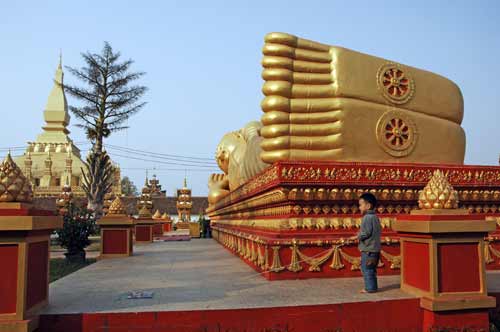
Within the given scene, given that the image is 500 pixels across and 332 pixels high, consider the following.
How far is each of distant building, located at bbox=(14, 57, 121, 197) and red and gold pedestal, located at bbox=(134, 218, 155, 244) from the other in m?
27.9

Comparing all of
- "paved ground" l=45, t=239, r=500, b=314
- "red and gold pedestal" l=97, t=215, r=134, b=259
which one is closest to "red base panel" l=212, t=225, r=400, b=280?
"paved ground" l=45, t=239, r=500, b=314

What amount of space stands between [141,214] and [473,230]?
592 inches

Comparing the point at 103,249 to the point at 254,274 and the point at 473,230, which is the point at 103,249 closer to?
the point at 254,274

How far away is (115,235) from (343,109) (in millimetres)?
6519

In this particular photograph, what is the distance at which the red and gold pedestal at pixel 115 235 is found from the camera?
36.5 feet

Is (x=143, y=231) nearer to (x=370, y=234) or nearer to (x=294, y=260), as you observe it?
(x=294, y=260)

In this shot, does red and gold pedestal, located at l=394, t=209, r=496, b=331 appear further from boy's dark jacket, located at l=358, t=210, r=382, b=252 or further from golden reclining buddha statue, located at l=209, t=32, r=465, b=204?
golden reclining buddha statue, located at l=209, t=32, r=465, b=204

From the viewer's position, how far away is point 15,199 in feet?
13.8

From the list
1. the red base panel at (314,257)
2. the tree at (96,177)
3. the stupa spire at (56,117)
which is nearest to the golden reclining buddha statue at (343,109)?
the red base panel at (314,257)

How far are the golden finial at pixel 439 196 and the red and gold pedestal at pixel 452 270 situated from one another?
8 centimetres

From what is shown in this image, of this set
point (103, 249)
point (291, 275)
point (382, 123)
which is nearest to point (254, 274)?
point (291, 275)

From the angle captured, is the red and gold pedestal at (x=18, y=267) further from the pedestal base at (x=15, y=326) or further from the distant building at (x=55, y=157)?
the distant building at (x=55, y=157)

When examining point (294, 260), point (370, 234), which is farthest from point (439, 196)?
point (294, 260)

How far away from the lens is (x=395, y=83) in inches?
313
